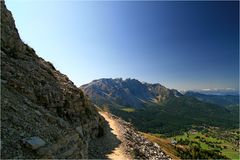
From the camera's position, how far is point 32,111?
27.2m

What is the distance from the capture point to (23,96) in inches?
1184

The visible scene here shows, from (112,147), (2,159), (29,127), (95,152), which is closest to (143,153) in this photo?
(112,147)

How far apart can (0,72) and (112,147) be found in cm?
2733

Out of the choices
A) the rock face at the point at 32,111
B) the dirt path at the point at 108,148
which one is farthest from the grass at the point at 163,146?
the rock face at the point at 32,111

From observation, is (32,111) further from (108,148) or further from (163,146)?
(163,146)

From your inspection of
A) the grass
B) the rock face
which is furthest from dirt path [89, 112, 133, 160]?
the grass

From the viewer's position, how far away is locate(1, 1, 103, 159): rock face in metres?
21.0

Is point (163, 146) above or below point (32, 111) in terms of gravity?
below

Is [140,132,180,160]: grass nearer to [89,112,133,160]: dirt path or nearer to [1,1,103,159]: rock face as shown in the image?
[89,112,133,160]: dirt path

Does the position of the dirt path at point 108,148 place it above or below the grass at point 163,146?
above

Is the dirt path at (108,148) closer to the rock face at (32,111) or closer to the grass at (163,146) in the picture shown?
the rock face at (32,111)

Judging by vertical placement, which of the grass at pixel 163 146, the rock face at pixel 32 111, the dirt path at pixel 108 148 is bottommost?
the grass at pixel 163 146

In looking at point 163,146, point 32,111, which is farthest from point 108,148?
point 163,146

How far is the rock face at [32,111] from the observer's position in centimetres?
2095
